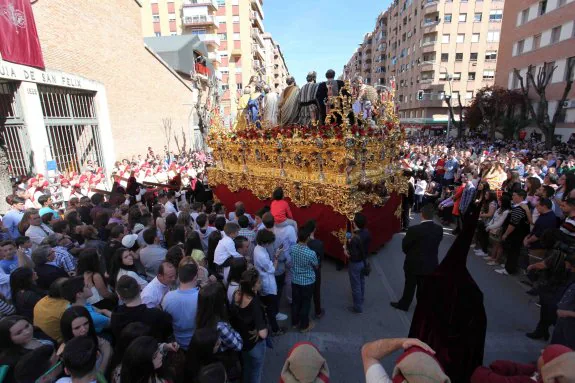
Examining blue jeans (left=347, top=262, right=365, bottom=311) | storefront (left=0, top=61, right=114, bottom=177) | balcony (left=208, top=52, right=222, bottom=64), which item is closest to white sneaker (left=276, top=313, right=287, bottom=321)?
blue jeans (left=347, top=262, right=365, bottom=311)

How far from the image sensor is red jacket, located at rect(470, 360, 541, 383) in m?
1.90

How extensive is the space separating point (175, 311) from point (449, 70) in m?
47.2

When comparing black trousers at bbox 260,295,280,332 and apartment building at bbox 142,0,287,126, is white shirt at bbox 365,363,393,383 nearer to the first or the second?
black trousers at bbox 260,295,280,332

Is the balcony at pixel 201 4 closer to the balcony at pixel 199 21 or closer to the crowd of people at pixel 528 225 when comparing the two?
the balcony at pixel 199 21

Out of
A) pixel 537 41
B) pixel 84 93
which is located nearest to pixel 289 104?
pixel 84 93

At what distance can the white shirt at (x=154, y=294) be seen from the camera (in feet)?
9.37

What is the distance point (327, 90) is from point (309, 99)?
527 millimetres

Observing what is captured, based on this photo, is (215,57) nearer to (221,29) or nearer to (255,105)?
(221,29)

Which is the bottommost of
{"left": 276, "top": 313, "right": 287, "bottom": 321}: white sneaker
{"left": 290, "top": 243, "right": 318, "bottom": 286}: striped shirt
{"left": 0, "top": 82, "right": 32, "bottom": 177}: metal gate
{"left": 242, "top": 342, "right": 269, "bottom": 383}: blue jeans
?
{"left": 276, "top": 313, "right": 287, "bottom": 321}: white sneaker

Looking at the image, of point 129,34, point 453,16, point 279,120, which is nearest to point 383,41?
point 453,16

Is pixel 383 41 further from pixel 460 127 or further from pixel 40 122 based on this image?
pixel 40 122

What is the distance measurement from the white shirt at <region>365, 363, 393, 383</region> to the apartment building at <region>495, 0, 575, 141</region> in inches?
1113

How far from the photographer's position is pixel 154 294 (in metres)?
2.89

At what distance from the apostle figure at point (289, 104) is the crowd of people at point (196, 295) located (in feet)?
11.0
